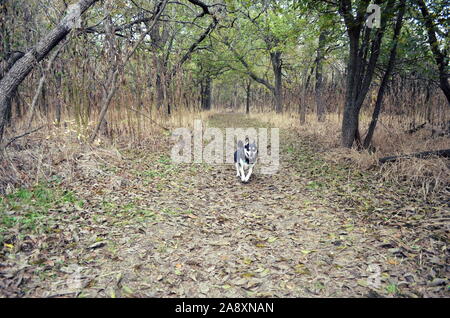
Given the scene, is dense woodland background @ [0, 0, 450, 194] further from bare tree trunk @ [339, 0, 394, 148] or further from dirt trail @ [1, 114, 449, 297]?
dirt trail @ [1, 114, 449, 297]

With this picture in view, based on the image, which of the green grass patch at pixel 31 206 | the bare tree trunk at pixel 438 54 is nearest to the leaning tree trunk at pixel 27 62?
the green grass patch at pixel 31 206

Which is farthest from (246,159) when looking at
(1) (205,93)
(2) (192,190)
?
(1) (205,93)

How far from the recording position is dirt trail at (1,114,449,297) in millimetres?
2373

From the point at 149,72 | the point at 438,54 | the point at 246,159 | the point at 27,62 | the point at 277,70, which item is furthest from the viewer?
the point at 277,70

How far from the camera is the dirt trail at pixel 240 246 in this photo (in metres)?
2.37

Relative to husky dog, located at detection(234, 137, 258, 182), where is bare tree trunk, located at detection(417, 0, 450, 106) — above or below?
above

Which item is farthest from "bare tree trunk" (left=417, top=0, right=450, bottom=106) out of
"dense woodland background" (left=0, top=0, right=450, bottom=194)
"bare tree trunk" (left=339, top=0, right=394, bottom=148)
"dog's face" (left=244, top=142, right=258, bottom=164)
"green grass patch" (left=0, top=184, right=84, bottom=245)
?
"green grass patch" (left=0, top=184, right=84, bottom=245)

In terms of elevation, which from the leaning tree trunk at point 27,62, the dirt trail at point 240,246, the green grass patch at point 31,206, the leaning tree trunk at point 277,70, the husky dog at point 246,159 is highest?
the leaning tree trunk at point 277,70

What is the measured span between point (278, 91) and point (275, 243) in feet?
49.1

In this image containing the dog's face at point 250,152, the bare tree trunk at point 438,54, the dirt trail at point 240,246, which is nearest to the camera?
the dirt trail at point 240,246

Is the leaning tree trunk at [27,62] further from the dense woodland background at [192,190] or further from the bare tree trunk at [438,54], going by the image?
the bare tree trunk at [438,54]

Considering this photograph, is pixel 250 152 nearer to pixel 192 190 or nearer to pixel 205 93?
pixel 192 190

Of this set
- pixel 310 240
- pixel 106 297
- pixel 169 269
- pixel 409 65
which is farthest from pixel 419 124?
pixel 106 297

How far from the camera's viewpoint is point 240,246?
10.3 feet
